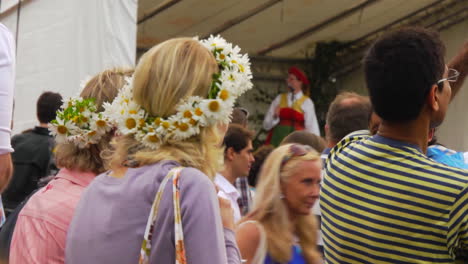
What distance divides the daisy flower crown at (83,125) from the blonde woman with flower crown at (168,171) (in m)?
0.55

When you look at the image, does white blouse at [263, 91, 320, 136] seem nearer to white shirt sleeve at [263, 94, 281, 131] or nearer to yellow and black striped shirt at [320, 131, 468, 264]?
white shirt sleeve at [263, 94, 281, 131]

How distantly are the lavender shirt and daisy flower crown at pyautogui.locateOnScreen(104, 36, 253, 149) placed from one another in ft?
0.34

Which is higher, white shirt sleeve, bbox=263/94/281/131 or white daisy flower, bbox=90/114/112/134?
white daisy flower, bbox=90/114/112/134

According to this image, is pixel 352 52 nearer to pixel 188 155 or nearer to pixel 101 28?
pixel 101 28

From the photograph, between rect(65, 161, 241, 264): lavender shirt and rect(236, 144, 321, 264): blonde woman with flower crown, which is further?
rect(236, 144, 321, 264): blonde woman with flower crown

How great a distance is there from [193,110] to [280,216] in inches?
61.2

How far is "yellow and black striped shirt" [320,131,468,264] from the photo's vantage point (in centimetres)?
198

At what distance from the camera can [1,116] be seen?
207 centimetres

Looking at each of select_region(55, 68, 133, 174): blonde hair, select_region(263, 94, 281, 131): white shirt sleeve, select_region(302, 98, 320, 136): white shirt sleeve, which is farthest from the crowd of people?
select_region(263, 94, 281, 131): white shirt sleeve

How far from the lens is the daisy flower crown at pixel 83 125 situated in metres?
2.93

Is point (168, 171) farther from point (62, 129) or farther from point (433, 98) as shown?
point (62, 129)

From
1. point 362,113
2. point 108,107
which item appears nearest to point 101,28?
point 362,113

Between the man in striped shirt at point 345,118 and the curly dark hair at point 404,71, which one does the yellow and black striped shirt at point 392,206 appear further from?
the man in striped shirt at point 345,118

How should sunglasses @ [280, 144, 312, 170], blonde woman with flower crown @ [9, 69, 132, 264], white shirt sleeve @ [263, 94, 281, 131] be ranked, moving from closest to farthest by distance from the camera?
1. blonde woman with flower crown @ [9, 69, 132, 264]
2. sunglasses @ [280, 144, 312, 170]
3. white shirt sleeve @ [263, 94, 281, 131]
